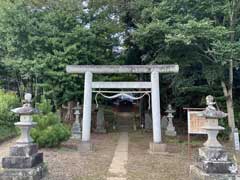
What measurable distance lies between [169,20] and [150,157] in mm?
5822

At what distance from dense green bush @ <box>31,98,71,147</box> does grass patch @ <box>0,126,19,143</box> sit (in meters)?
3.07

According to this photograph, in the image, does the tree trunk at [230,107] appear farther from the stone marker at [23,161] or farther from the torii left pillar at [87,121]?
the stone marker at [23,161]

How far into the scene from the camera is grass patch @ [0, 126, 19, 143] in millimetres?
13458

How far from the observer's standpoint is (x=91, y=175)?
7.89 meters

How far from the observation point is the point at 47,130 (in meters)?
10.8

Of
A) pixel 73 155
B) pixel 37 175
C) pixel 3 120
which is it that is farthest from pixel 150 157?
pixel 3 120

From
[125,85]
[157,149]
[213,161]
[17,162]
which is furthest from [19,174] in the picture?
[125,85]

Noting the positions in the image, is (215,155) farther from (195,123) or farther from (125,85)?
(125,85)

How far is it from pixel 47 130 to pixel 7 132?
4560 millimetres

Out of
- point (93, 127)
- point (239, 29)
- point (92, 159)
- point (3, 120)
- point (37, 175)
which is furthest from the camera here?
point (93, 127)

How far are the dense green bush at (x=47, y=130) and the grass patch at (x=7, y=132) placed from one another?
10.1ft

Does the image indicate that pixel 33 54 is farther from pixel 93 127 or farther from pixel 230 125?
pixel 230 125

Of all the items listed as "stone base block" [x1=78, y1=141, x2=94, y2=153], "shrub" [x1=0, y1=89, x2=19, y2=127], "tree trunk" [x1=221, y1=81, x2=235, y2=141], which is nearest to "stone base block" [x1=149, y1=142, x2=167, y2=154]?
"stone base block" [x1=78, y1=141, x2=94, y2=153]

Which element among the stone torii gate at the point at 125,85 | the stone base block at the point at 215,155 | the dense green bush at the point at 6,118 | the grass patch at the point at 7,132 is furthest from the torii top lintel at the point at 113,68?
the stone base block at the point at 215,155
